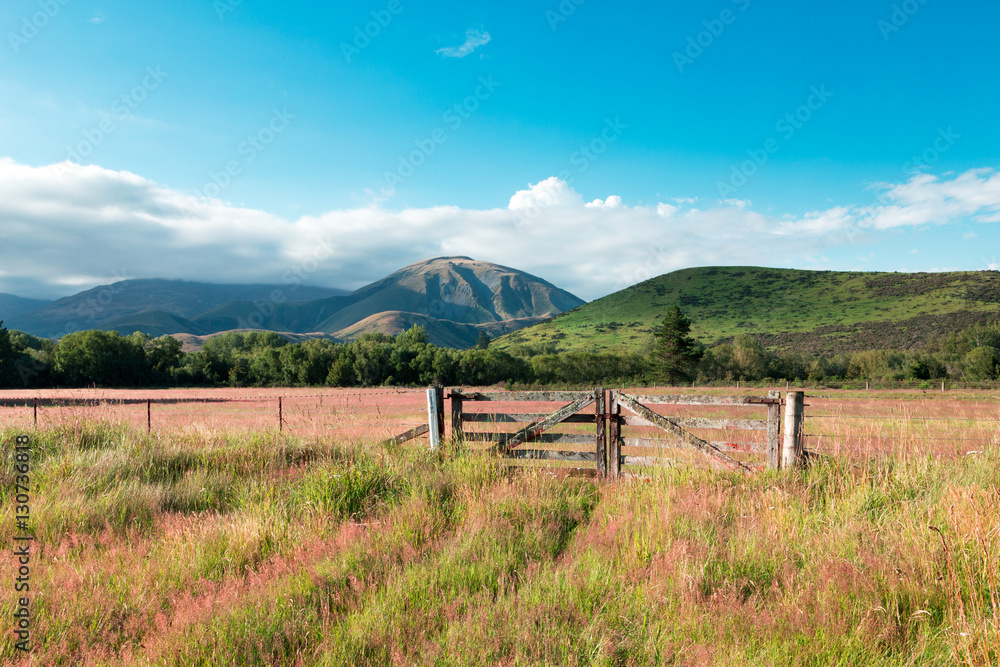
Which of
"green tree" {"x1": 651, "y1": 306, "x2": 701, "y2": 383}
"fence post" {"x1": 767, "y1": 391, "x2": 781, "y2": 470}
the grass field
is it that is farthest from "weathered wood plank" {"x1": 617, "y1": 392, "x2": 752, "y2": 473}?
"green tree" {"x1": 651, "y1": 306, "x2": 701, "y2": 383}

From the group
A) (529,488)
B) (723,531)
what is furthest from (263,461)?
(723,531)

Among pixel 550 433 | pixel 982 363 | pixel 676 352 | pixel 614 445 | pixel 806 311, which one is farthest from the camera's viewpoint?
pixel 806 311

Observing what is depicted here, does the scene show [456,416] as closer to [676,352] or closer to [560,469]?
[560,469]

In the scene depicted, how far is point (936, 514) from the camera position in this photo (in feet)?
17.2

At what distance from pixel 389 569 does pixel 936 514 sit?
19.8 ft

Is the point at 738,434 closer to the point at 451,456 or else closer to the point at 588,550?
the point at 451,456

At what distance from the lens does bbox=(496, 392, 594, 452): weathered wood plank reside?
835 centimetres

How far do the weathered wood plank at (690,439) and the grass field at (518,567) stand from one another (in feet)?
1.58

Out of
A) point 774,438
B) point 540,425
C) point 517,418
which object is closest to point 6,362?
point 517,418

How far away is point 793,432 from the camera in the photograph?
7395 mm

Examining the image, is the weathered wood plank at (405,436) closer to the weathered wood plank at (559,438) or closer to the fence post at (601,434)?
the weathered wood plank at (559,438)

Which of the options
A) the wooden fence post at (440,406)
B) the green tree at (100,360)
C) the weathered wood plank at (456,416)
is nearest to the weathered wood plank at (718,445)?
the weathered wood plank at (456,416)

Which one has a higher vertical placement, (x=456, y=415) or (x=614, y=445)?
(x=456, y=415)

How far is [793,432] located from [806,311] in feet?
563
